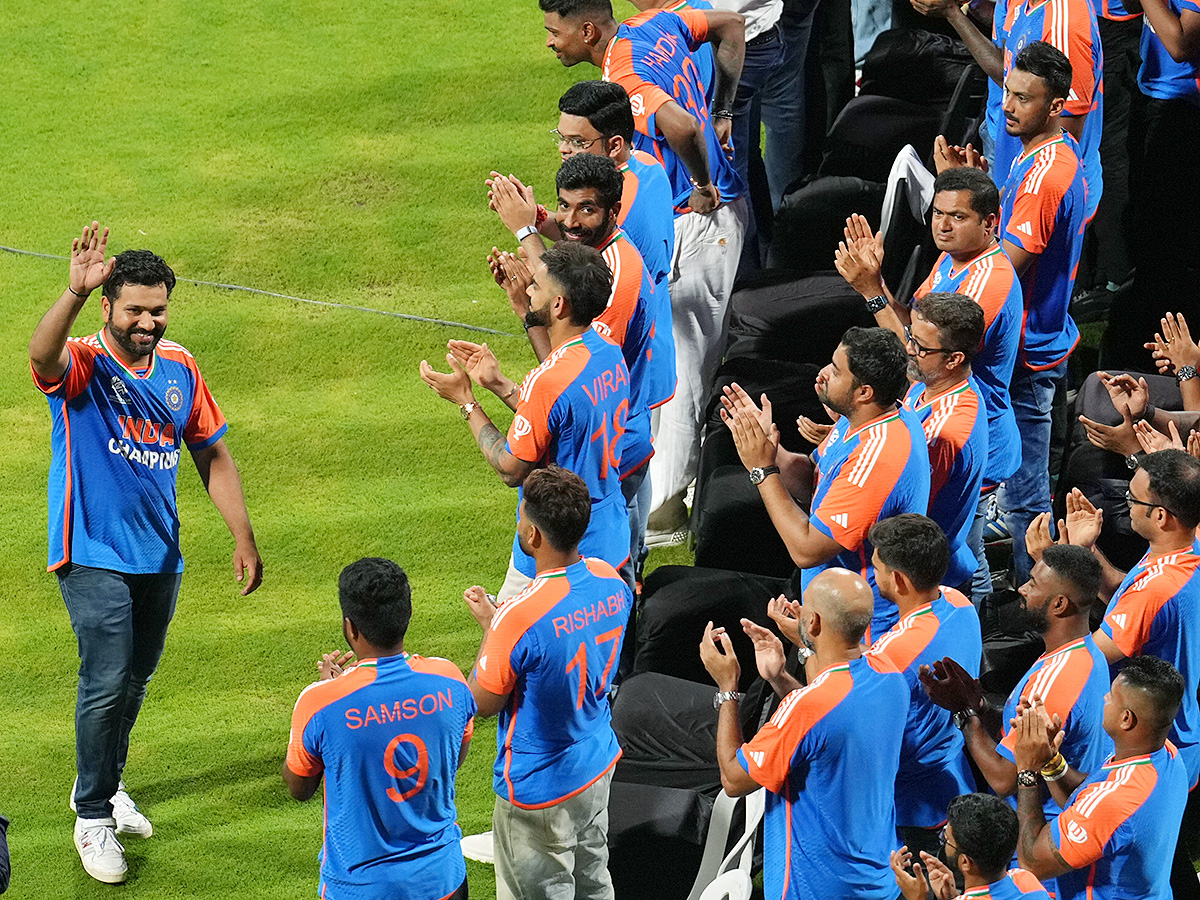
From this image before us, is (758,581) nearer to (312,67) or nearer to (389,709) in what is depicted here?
(389,709)

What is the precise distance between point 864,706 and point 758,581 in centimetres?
168

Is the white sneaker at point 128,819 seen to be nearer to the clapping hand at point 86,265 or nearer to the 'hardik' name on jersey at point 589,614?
the clapping hand at point 86,265

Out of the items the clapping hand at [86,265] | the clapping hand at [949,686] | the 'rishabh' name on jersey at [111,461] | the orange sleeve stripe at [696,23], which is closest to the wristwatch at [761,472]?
the clapping hand at [949,686]

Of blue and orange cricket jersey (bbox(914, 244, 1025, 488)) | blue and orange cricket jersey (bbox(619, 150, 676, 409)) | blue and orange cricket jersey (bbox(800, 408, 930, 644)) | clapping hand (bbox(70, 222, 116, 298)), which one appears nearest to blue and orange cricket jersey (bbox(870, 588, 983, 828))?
blue and orange cricket jersey (bbox(800, 408, 930, 644))

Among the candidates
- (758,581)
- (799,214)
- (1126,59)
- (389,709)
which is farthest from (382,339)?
(389,709)

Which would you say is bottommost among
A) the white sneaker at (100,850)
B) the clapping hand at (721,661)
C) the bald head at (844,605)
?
the white sneaker at (100,850)

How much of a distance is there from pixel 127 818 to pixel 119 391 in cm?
134

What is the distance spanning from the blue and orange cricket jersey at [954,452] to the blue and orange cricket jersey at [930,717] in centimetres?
58

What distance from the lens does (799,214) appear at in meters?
6.79

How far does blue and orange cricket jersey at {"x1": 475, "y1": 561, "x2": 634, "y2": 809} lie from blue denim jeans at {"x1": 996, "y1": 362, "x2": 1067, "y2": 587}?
1832 mm

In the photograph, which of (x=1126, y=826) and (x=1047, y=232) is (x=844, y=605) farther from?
(x=1047, y=232)

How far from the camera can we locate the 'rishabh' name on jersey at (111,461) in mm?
4547

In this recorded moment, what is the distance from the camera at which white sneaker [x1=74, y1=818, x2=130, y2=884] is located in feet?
15.6

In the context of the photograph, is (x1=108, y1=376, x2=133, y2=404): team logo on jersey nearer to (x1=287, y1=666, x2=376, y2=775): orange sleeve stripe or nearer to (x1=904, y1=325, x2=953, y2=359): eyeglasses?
(x1=287, y1=666, x2=376, y2=775): orange sleeve stripe
